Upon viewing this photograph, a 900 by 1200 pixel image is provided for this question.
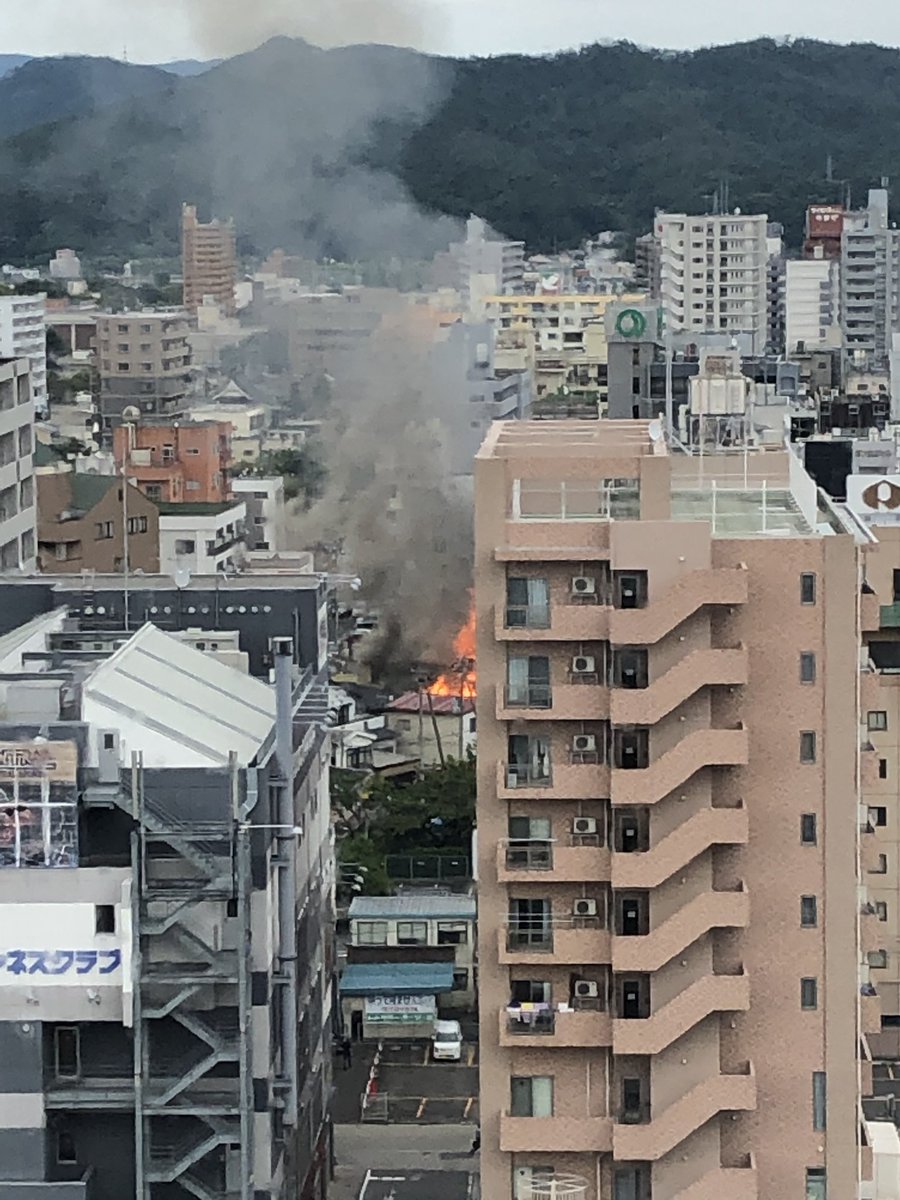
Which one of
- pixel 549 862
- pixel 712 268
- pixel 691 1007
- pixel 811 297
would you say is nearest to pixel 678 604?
pixel 549 862

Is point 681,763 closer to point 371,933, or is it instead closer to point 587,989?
point 587,989

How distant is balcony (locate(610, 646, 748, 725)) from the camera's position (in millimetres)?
7703

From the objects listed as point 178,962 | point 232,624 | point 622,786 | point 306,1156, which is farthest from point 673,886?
point 232,624

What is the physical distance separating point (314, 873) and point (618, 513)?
3.31m

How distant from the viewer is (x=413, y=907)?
1557cm

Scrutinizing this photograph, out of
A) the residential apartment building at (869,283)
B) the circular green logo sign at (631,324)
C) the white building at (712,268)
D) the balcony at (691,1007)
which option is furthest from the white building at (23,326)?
the balcony at (691,1007)

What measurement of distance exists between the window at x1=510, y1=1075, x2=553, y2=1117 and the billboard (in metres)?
1.62

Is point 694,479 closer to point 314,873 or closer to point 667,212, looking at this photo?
point 314,873

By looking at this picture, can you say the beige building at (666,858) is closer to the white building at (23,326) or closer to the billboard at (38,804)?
the billboard at (38,804)

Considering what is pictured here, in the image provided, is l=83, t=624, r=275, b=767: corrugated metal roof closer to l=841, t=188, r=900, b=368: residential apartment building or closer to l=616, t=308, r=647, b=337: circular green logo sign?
l=616, t=308, r=647, b=337: circular green logo sign

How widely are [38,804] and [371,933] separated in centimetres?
743

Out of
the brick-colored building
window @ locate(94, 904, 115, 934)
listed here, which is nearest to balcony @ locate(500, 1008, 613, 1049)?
window @ locate(94, 904, 115, 934)

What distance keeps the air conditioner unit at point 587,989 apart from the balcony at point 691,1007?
176mm

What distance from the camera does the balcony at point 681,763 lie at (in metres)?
7.71
